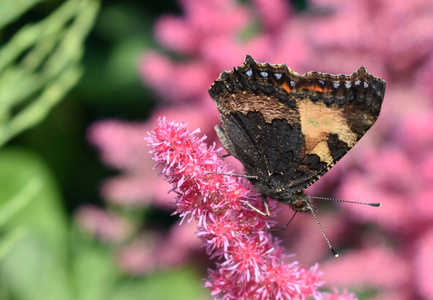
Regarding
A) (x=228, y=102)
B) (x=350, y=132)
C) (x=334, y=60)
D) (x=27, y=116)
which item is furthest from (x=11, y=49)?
(x=334, y=60)

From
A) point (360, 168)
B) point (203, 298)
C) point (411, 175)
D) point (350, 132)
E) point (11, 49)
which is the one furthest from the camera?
point (203, 298)

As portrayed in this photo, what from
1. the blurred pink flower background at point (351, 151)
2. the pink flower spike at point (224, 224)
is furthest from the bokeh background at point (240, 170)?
the pink flower spike at point (224, 224)

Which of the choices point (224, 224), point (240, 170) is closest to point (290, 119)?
point (224, 224)

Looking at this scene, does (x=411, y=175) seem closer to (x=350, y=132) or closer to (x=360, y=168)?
(x=360, y=168)

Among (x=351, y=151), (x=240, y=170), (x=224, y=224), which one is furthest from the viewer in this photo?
(x=351, y=151)

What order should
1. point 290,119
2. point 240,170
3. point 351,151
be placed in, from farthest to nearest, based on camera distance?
1. point 351,151
2. point 240,170
3. point 290,119

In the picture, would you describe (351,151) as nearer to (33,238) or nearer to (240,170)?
(240,170)
